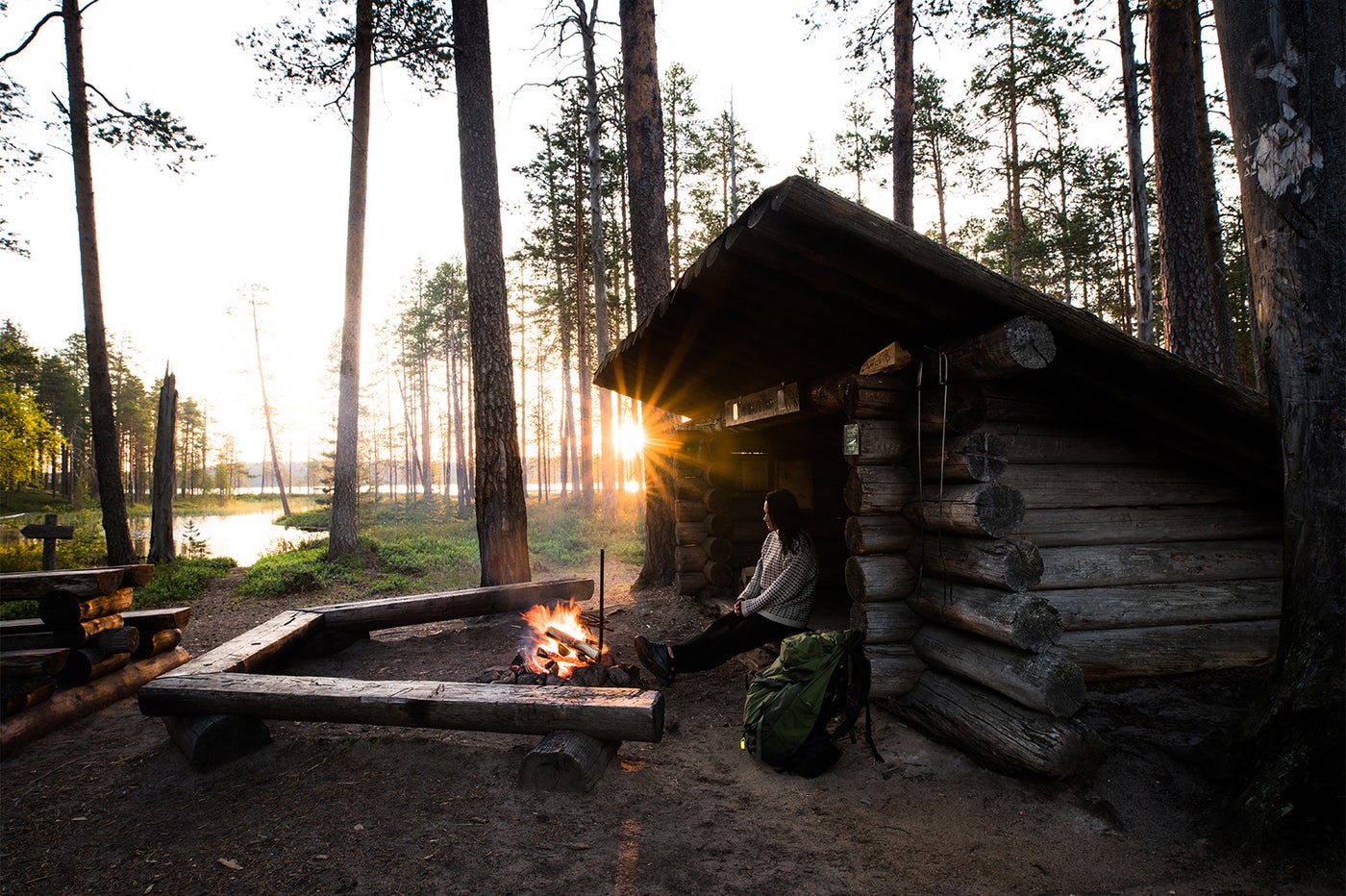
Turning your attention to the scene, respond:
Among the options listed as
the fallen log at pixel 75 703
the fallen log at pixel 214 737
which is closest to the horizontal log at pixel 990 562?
the fallen log at pixel 214 737

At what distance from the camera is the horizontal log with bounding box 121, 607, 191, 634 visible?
621cm

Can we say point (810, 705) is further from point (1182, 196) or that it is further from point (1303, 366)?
point (1182, 196)

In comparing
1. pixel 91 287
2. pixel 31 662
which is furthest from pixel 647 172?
pixel 91 287

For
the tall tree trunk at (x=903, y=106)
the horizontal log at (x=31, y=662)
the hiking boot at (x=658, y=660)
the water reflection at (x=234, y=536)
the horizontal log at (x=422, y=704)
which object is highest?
the tall tree trunk at (x=903, y=106)

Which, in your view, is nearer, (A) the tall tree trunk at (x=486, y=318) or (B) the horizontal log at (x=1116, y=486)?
(B) the horizontal log at (x=1116, y=486)

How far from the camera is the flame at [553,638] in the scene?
5.36 m

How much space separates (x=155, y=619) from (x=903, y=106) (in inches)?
527

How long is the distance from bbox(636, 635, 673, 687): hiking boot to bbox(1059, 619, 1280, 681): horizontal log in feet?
10.2

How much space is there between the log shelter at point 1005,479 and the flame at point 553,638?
8.26ft

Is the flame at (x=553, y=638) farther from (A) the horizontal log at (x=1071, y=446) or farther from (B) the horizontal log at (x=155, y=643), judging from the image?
(A) the horizontal log at (x=1071, y=446)

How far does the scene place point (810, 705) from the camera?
13.2 ft

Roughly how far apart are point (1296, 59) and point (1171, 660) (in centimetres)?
365

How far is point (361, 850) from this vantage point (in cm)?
315

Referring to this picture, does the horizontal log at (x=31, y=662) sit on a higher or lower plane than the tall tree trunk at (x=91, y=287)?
lower
